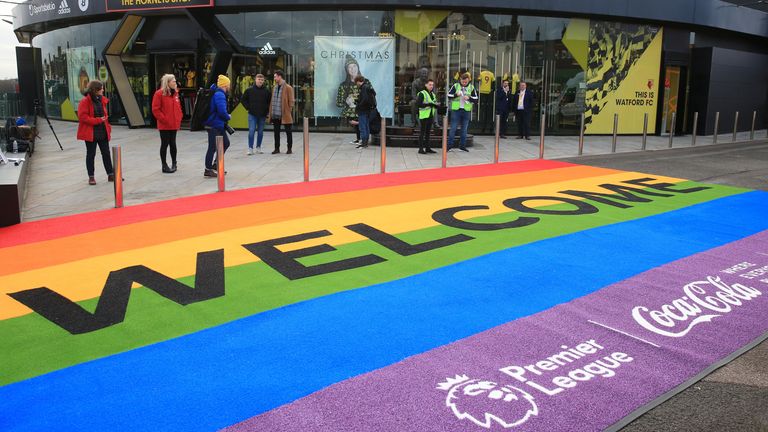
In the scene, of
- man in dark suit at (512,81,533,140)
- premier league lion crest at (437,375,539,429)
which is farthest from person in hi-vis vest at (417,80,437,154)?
premier league lion crest at (437,375,539,429)

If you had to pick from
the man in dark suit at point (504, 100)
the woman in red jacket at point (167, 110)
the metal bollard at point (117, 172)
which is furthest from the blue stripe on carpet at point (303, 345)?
the man in dark suit at point (504, 100)

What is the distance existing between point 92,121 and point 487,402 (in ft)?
30.8

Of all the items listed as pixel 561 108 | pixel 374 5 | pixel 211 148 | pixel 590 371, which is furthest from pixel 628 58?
pixel 590 371

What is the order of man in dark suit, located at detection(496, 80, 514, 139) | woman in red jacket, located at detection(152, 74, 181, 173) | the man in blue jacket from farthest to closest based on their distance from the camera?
man in dark suit, located at detection(496, 80, 514, 139) → woman in red jacket, located at detection(152, 74, 181, 173) → the man in blue jacket

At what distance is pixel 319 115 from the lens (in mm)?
21875

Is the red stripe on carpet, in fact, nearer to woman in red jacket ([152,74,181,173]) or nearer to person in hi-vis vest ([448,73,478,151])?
woman in red jacket ([152,74,181,173])

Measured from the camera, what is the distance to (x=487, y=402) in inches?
133

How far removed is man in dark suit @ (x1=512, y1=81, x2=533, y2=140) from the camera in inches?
809

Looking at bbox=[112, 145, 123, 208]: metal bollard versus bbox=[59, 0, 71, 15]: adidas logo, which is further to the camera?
bbox=[59, 0, 71, 15]: adidas logo

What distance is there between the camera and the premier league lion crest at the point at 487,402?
3.23 m

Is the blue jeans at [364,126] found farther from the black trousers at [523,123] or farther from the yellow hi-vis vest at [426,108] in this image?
the black trousers at [523,123]

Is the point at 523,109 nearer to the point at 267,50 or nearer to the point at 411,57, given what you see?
the point at 411,57

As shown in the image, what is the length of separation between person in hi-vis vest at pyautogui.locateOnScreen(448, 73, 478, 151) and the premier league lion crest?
1279cm

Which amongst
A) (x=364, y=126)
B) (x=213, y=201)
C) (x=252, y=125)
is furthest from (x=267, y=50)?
(x=213, y=201)
